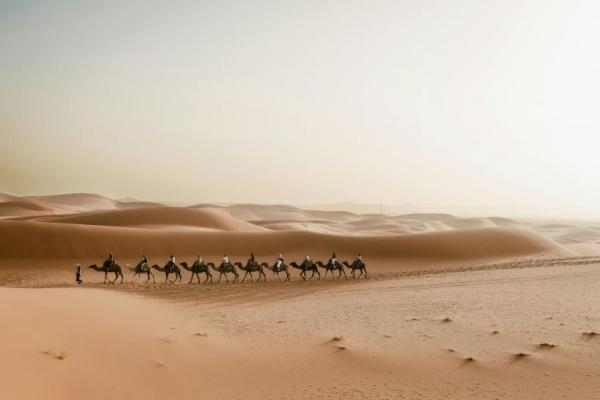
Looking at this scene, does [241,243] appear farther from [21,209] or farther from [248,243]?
[21,209]

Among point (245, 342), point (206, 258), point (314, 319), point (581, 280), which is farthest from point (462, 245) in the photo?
point (245, 342)

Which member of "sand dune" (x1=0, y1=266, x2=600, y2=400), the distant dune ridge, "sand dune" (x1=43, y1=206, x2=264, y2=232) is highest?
"sand dune" (x1=43, y1=206, x2=264, y2=232)

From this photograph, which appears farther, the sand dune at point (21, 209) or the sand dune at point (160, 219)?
the sand dune at point (21, 209)

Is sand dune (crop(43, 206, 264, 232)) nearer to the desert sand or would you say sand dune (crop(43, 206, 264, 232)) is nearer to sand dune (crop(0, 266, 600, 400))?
the desert sand

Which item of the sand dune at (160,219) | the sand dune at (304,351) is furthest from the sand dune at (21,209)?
the sand dune at (304,351)

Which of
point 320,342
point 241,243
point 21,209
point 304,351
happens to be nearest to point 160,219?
point 241,243

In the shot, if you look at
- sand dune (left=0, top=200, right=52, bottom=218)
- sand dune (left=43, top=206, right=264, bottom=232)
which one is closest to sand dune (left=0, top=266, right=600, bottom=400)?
sand dune (left=43, top=206, right=264, bottom=232)

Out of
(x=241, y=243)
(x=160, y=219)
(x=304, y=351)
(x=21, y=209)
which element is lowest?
(x=304, y=351)

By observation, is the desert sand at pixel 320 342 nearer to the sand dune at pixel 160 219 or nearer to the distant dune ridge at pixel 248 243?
the distant dune ridge at pixel 248 243

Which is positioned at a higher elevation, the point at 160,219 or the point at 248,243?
the point at 160,219

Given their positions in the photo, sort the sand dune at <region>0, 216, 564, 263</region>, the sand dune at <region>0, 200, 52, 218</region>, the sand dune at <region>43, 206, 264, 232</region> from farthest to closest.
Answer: the sand dune at <region>0, 200, 52, 218</region> → the sand dune at <region>43, 206, 264, 232</region> → the sand dune at <region>0, 216, 564, 263</region>

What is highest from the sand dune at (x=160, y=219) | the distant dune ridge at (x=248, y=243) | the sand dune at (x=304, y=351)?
the sand dune at (x=160, y=219)

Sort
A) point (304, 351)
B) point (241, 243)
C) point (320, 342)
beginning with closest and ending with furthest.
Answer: point (304, 351) < point (320, 342) < point (241, 243)

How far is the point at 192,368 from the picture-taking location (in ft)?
26.7
